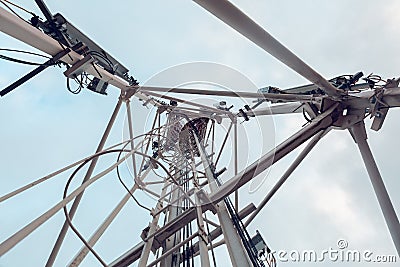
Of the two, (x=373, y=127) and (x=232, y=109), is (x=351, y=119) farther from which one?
(x=232, y=109)

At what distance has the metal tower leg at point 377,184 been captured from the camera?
1969mm

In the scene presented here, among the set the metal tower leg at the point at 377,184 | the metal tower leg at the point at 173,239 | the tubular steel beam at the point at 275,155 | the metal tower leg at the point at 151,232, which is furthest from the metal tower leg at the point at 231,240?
the metal tower leg at the point at 377,184

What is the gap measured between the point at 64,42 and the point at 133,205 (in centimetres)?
164

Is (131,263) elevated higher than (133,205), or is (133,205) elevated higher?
(133,205)

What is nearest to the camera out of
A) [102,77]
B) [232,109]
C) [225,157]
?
[102,77]

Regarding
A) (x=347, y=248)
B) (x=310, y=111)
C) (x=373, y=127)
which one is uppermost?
(x=310, y=111)

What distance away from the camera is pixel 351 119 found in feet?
7.59

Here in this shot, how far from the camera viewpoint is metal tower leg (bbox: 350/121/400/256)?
1969 millimetres

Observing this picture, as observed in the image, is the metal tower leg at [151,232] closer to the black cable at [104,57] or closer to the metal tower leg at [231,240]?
the metal tower leg at [231,240]

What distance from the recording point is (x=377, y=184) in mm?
2092

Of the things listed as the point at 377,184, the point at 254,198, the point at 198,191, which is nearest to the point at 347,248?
the point at 377,184

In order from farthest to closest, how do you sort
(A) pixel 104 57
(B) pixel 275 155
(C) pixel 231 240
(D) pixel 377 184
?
(A) pixel 104 57 → (B) pixel 275 155 → (D) pixel 377 184 → (C) pixel 231 240

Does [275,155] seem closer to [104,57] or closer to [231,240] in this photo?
[231,240]

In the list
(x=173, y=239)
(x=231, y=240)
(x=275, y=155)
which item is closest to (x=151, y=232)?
(x=173, y=239)
